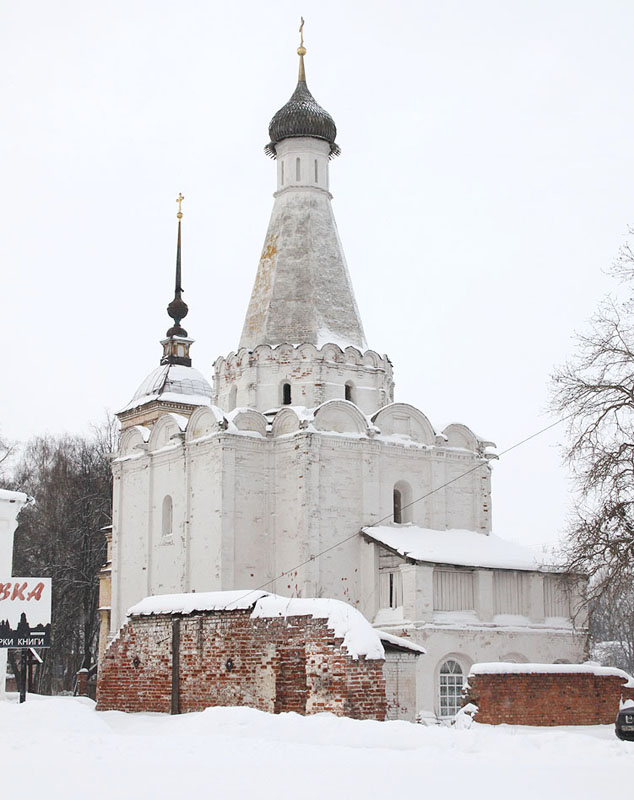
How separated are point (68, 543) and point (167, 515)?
14.5m

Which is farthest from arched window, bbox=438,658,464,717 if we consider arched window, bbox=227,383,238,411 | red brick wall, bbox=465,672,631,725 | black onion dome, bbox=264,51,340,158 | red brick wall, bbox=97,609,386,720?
black onion dome, bbox=264,51,340,158

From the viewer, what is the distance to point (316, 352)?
27.2 m

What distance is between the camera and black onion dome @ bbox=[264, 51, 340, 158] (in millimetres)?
30078

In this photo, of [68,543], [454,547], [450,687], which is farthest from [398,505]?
[68,543]

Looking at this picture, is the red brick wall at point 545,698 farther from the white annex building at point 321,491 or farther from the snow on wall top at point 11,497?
the snow on wall top at point 11,497

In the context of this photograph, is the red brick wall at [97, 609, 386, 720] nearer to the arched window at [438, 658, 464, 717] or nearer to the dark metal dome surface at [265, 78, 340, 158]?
the arched window at [438, 658, 464, 717]

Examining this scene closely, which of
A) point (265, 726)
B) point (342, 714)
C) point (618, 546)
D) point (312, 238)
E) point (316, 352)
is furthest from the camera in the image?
point (312, 238)

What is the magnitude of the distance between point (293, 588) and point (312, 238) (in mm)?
9575

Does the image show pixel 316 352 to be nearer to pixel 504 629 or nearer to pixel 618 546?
pixel 504 629

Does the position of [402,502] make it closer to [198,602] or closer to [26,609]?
[198,602]

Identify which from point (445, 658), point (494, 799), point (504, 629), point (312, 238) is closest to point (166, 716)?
point (494, 799)

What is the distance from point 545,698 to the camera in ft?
53.1

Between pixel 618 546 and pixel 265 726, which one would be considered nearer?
pixel 265 726

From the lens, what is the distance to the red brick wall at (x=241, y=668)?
1262 cm
